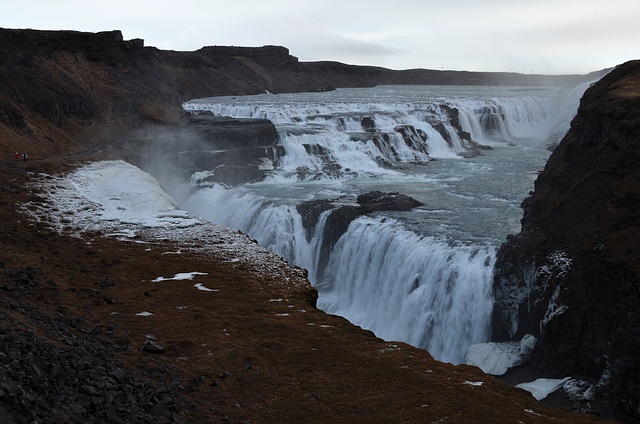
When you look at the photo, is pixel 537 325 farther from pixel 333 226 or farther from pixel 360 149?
pixel 360 149

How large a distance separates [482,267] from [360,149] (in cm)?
2434

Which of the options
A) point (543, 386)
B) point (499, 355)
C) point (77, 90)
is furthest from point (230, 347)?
point (77, 90)

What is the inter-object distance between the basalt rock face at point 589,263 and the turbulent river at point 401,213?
52.4 inches

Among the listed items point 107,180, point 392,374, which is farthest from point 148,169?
point 392,374

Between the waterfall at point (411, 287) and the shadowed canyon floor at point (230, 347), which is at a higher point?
the shadowed canyon floor at point (230, 347)

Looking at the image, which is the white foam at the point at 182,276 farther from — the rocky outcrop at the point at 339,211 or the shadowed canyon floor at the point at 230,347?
the rocky outcrop at the point at 339,211

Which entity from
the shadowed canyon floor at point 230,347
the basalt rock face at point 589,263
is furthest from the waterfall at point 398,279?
the shadowed canyon floor at point 230,347

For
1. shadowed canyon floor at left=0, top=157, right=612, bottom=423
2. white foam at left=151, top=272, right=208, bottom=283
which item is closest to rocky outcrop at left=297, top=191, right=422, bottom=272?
shadowed canyon floor at left=0, top=157, right=612, bottom=423

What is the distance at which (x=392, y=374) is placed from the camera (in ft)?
31.8

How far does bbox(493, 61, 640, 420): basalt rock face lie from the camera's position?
41.5ft

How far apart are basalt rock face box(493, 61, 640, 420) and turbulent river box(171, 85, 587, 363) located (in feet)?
4.37

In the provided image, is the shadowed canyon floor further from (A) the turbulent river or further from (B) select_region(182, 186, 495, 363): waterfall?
(A) the turbulent river

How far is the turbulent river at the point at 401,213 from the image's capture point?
1905cm

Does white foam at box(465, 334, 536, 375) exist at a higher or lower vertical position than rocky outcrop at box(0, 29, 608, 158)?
lower
